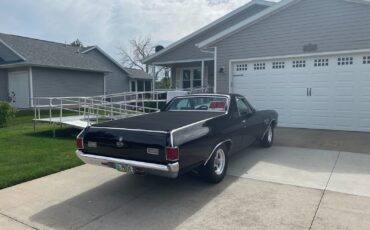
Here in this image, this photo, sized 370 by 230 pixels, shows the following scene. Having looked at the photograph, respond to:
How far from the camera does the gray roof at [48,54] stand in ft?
66.8

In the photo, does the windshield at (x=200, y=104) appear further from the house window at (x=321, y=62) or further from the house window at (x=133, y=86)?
the house window at (x=133, y=86)

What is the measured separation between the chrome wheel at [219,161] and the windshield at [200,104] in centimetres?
96

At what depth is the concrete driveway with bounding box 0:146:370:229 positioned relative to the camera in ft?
12.4

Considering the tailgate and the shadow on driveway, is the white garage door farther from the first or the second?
the tailgate

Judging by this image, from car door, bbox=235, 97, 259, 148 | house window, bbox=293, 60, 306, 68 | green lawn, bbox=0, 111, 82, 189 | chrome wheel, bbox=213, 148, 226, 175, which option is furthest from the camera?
house window, bbox=293, 60, 306, 68

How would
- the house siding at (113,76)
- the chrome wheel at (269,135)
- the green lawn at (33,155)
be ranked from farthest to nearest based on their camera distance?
the house siding at (113,76)
the chrome wheel at (269,135)
the green lawn at (33,155)

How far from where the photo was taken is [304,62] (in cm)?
1055

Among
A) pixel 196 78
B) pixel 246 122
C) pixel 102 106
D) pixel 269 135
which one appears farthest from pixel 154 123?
pixel 196 78

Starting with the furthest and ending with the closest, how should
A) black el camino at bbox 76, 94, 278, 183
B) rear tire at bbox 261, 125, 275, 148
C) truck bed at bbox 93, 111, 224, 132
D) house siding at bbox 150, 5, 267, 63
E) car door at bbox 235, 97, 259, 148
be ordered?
house siding at bbox 150, 5, 267, 63 < rear tire at bbox 261, 125, 275, 148 < car door at bbox 235, 97, 259, 148 < truck bed at bbox 93, 111, 224, 132 < black el camino at bbox 76, 94, 278, 183

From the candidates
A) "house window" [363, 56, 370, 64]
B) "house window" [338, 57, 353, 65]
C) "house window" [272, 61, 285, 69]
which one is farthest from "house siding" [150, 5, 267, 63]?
"house window" [363, 56, 370, 64]

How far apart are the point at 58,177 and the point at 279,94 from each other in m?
8.16

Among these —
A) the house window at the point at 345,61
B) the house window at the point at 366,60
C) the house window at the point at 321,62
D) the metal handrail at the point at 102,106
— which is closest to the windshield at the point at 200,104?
the metal handrail at the point at 102,106

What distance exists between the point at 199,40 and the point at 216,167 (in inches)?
514

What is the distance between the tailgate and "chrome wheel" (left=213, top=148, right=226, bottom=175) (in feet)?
4.41
